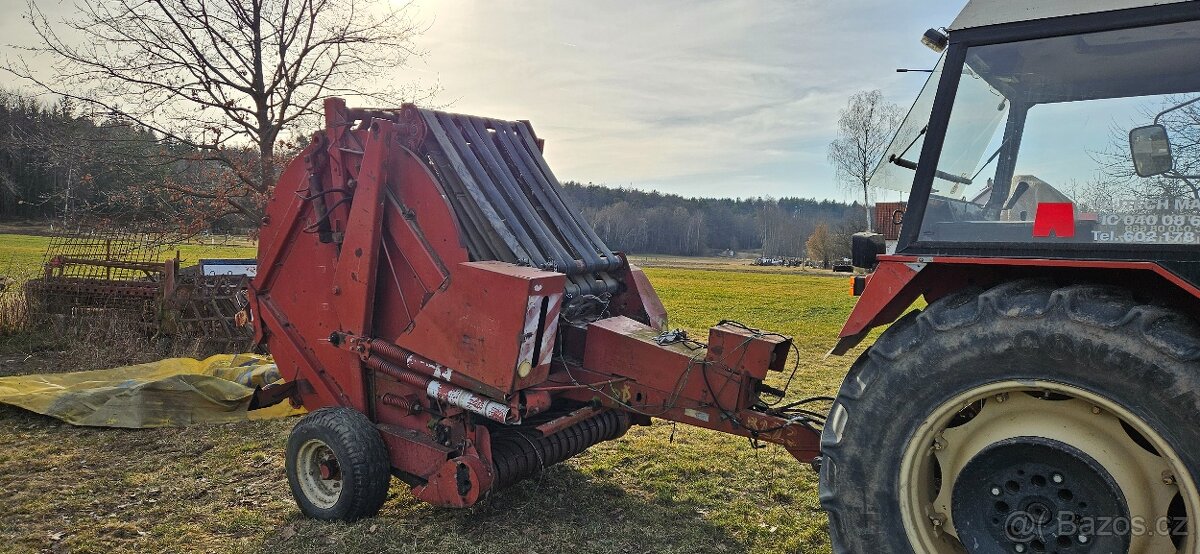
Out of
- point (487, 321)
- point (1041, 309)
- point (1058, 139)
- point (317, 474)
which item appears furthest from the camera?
point (317, 474)

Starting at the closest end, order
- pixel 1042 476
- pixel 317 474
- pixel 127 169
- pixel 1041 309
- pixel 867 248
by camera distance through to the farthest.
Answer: pixel 1041 309
pixel 1042 476
pixel 867 248
pixel 317 474
pixel 127 169

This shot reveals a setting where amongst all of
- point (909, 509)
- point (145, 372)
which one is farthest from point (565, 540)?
point (145, 372)

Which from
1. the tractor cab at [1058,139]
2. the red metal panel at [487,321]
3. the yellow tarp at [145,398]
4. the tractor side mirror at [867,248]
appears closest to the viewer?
the tractor cab at [1058,139]

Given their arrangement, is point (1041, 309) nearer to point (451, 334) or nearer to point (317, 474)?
point (451, 334)

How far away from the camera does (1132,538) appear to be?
95.3 inches

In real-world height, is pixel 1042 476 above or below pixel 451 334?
below

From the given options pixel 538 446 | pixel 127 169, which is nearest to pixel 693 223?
pixel 127 169

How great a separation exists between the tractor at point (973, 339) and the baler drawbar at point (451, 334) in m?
0.02

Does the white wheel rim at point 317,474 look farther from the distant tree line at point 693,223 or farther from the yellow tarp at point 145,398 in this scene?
the distant tree line at point 693,223

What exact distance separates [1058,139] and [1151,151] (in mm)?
302

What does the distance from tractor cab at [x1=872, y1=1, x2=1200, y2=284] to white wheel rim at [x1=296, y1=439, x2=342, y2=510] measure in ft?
12.1

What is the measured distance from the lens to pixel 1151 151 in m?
2.55

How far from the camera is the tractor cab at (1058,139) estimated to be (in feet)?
8.31

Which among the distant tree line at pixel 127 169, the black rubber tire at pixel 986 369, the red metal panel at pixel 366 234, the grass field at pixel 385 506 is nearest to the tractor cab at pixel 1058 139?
the black rubber tire at pixel 986 369
